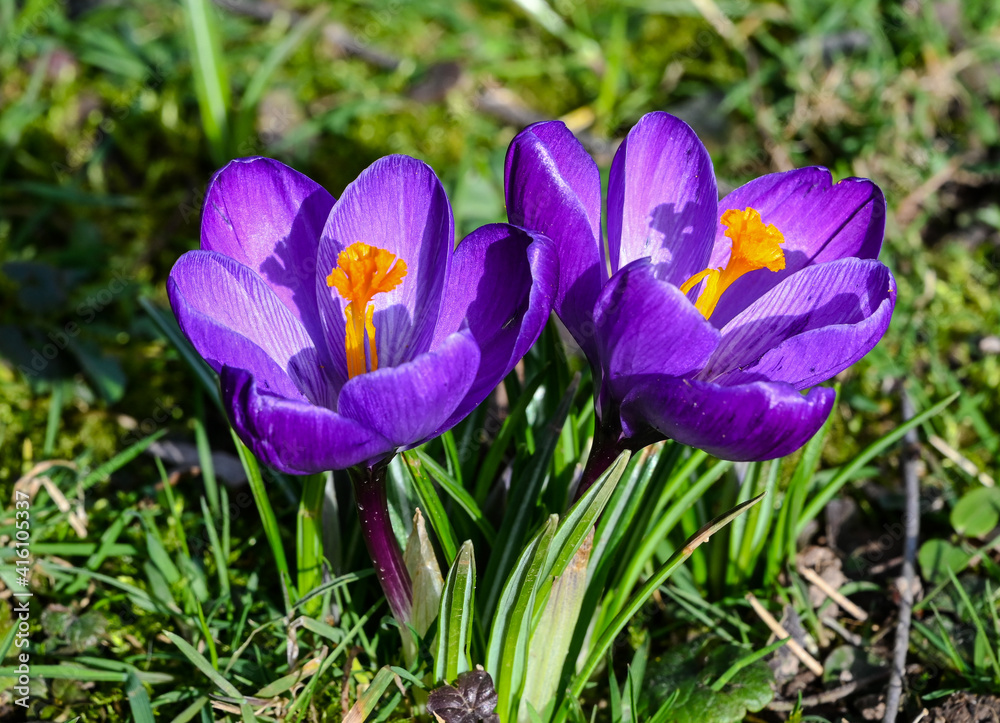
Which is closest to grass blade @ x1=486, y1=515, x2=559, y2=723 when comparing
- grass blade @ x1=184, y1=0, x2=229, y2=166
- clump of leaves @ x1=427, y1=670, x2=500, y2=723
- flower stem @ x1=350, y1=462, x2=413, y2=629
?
clump of leaves @ x1=427, y1=670, x2=500, y2=723

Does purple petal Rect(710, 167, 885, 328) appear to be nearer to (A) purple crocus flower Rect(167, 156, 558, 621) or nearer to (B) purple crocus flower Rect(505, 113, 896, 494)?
(B) purple crocus flower Rect(505, 113, 896, 494)

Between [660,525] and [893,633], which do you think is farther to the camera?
[893,633]

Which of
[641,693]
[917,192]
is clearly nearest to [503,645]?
[641,693]

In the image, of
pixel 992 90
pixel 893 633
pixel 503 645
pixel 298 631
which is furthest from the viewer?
pixel 992 90

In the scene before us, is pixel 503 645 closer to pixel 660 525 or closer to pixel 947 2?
pixel 660 525

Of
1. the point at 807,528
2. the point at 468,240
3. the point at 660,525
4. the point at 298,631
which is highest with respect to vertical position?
the point at 468,240

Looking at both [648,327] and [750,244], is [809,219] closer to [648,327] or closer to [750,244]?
[750,244]
